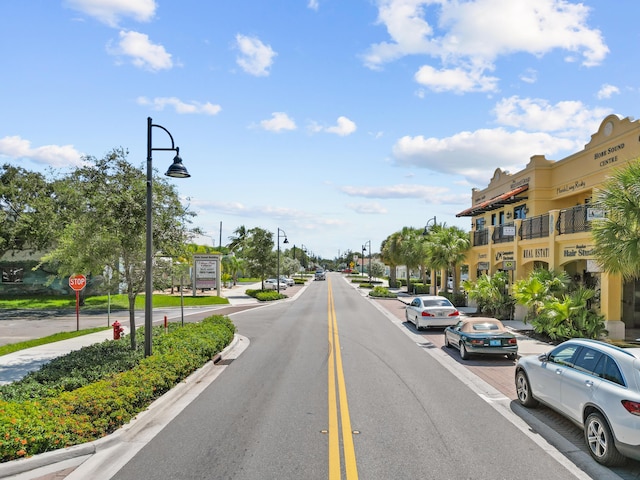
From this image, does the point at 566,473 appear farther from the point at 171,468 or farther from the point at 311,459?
the point at 171,468

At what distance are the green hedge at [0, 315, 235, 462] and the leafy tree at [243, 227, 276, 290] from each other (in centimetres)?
3590

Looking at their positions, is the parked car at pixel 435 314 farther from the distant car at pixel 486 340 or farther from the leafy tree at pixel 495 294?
the distant car at pixel 486 340

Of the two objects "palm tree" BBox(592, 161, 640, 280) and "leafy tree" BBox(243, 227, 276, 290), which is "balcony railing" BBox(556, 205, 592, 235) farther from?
"leafy tree" BBox(243, 227, 276, 290)

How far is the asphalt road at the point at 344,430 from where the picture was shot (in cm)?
611

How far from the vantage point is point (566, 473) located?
6.11 metres

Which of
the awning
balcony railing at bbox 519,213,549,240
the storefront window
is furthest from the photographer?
the storefront window

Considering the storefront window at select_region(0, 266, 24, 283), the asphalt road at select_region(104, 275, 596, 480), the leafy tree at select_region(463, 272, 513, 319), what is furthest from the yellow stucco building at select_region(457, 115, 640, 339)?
the storefront window at select_region(0, 266, 24, 283)

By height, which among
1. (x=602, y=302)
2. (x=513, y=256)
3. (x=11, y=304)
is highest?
(x=513, y=256)

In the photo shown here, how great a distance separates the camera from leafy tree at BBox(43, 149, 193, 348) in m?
12.5

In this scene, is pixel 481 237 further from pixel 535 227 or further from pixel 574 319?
pixel 574 319

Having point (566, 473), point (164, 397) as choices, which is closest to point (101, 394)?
point (164, 397)

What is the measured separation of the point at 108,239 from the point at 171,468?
810cm

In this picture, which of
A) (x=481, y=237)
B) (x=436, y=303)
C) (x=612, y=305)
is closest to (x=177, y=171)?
(x=436, y=303)

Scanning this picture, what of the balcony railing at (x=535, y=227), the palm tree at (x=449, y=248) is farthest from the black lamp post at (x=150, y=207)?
the palm tree at (x=449, y=248)
